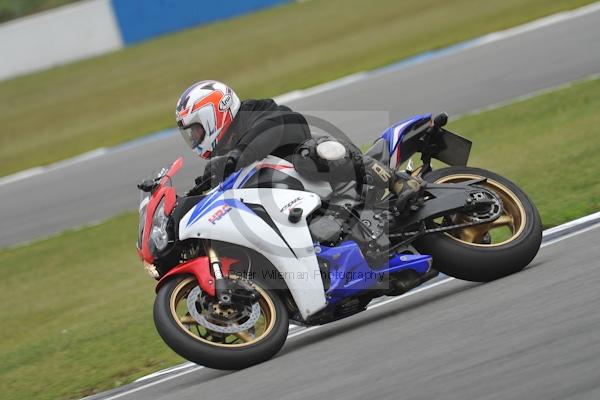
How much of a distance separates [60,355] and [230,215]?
2523 millimetres

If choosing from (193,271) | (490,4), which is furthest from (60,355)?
(490,4)

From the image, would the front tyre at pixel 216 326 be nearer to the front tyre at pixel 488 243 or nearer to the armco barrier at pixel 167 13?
the front tyre at pixel 488 243

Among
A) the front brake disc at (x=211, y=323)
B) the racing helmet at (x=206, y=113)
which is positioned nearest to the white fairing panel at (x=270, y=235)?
the front brake disc at (x=211, y=323)

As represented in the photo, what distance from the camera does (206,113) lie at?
5746 mm

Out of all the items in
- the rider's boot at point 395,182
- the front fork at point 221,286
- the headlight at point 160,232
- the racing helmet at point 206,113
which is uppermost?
the racing helmet at point 206,113

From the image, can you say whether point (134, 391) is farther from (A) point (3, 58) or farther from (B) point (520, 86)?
(A) point (3, 58)

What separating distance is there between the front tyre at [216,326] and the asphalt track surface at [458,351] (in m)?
0.10

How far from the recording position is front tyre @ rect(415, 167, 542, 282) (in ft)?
18.9

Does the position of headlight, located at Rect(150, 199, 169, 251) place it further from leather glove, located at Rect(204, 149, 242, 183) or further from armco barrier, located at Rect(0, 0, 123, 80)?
armco barrier, located at Rect(0, 0, 123, 80)

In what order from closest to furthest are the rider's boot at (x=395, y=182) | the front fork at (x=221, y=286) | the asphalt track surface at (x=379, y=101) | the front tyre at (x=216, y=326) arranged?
1. the front tyre at (x=216, y=326)
2. the front fork at (x=221, y=286)
3. the rider's boot at (x=395, y=182)
4. the asphalt track surface at (x=379, y=101)

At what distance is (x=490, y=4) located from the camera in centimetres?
2050

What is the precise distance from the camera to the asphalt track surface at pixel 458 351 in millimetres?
3951

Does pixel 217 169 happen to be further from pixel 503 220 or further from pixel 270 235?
pixel 503 220

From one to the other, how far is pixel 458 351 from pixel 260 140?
6.24 ft
